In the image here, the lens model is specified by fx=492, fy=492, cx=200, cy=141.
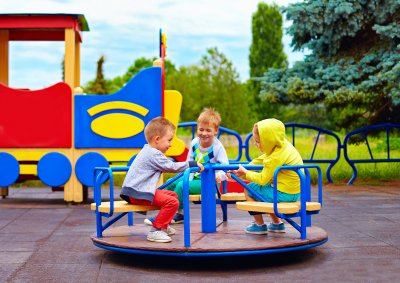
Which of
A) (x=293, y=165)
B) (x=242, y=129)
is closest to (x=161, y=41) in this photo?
(x=293, y=165)

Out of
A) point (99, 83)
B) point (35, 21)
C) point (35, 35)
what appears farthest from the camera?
point (99, 83)

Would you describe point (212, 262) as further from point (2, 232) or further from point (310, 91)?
point (310, 91)

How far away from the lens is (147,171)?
420 centimetres

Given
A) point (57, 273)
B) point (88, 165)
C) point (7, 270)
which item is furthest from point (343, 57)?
point (7, 270)

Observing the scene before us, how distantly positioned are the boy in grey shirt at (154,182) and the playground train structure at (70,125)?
367 cm

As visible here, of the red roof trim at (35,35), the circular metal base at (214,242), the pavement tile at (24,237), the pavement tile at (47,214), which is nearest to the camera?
the circular metal base at (214,242)

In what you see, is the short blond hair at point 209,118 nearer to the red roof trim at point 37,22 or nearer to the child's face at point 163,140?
the child's face at point 163,140

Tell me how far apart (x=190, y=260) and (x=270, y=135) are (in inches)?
50.5

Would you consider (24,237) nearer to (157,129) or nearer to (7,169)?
(157,129)

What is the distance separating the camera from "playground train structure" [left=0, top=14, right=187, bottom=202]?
25.8 ft

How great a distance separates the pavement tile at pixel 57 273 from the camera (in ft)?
11.7

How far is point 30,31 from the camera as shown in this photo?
9422 mm

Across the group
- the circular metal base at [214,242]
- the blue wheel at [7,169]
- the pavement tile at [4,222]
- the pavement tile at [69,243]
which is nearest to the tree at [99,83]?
the blue wheel at [7,169]

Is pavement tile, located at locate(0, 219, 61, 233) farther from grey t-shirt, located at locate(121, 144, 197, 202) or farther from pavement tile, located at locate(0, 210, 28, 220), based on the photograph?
grey t-shirt, located at locate(121, 144, 197, 202)
